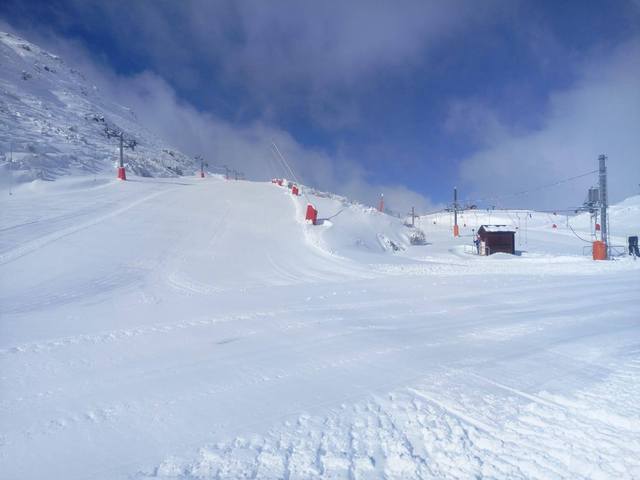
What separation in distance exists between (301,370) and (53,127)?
38072 millimetres

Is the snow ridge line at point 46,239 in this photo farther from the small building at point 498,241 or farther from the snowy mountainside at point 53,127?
the small building at point 498,241

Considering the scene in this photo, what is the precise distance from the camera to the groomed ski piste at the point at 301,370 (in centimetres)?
294

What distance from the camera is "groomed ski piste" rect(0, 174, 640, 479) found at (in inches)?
116

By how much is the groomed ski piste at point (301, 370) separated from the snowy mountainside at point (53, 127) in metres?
13.6

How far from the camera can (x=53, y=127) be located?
3238 centimetres

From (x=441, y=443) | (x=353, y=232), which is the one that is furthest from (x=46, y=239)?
(x=441, y=443)

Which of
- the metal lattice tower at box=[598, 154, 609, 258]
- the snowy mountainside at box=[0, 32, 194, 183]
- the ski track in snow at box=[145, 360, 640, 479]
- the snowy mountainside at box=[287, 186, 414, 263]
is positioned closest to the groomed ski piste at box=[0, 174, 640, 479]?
the ski track in snow at box=[145, 360, 640, 479]

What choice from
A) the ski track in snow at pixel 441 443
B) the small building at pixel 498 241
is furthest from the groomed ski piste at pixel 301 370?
the small building at pixel 498 241

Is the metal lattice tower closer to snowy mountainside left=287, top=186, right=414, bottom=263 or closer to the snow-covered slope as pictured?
the snow-covered slope

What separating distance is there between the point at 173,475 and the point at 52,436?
4.43 feet

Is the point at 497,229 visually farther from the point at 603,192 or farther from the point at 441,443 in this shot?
the point at 441,443

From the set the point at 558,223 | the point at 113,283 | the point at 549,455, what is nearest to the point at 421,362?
the point at 549,455

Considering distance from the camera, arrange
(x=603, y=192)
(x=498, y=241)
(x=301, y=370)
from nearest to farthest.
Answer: (x=301, y=370) → (x=603, y=192) → (x=498, y=241)

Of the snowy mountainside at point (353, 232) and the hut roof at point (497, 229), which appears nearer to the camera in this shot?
the snowy mountainside at point (353, 232)
